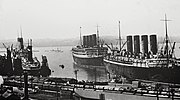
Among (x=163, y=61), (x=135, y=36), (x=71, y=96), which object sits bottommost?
(x=71, y=96)

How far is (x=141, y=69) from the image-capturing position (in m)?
38.2

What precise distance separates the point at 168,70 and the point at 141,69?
469 centimetres

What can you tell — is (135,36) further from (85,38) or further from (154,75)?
(85,38)

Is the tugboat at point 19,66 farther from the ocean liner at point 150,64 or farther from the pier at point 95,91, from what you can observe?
the pier at point 95,91

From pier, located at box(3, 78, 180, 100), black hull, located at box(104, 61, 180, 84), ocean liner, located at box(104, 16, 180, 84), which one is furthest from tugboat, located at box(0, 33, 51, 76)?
pier, located at box(3, 78, 180, 100)

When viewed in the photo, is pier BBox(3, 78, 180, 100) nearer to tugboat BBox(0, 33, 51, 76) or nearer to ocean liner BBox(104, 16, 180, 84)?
ocean liner BBox(104, 16, 180, 84)

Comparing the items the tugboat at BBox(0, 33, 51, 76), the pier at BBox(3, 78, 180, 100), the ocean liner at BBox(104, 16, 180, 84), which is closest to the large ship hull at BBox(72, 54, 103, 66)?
the ocean liner at BBox(104, 16, 180, 84)

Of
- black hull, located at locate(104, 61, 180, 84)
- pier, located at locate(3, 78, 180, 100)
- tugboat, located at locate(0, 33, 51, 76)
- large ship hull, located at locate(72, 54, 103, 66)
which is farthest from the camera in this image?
large ship hull, located at locate(72, 54, 103, 66)

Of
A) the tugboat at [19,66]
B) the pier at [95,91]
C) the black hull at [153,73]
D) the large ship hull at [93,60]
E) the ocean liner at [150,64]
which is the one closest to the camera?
the pier at [95,91]

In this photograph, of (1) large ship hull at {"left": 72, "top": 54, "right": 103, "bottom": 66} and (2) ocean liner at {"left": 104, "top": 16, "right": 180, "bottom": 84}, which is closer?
(2) ocean liner at {"left": 104, "top": 16, "right": 180, "bottom": 84}

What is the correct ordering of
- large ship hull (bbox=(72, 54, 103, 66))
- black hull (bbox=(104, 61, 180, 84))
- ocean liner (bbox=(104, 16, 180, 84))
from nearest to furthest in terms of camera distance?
black hull (bbox=(104, 61, 180, 84))
ocean liner (bbox=(104, 16, 180, 84))
large ship hull (bbox=(72, 54, 103, 66))

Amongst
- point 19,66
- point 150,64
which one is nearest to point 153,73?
point 150,64

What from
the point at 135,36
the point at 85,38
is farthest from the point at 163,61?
the point at 85,38

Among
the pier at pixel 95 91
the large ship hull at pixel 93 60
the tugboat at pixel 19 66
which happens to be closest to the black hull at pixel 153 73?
the pier at pixel 95 91
